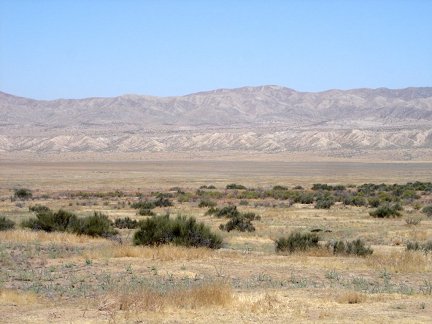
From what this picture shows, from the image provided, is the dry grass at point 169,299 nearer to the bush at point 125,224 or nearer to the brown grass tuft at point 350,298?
the brown grass tuft at point 350,298

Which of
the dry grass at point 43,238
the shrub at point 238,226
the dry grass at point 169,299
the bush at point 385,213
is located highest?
the dry grass at point 169,299

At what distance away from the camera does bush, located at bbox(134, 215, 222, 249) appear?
21609mm

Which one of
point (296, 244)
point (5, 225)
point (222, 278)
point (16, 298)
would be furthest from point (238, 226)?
point (16, 298)

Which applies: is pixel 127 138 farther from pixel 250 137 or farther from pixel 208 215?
pixel 208 215

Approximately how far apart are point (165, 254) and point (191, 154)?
496 feet

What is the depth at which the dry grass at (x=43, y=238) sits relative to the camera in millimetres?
23391

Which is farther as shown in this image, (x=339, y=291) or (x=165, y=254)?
(x=165, y=254)

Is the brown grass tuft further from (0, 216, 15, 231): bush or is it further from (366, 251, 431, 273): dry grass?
(0, 216, 15, 231): bush

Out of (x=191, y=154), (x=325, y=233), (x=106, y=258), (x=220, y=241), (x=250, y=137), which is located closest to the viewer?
(x=106, y=258)

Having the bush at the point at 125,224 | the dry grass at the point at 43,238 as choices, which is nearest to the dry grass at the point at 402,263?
the dry grass at the point at 43,238

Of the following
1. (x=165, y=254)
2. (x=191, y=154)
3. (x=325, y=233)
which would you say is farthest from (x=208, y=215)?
(x=191, y=154)

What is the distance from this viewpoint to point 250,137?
627 feet

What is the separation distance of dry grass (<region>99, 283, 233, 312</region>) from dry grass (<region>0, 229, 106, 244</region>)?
37.9 ft

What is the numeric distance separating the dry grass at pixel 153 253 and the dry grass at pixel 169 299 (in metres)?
6.62
